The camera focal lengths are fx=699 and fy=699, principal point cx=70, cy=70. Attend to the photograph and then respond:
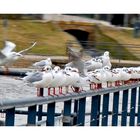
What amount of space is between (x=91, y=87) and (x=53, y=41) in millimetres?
5038

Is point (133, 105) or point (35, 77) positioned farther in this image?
point (133, 105)

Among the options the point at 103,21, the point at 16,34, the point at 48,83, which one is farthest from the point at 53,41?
the point at 48,83

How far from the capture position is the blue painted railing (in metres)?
2.03

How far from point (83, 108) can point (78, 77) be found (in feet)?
0.48

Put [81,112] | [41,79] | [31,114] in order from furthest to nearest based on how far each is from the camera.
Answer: [81,112] < [41,79] < [31,114]

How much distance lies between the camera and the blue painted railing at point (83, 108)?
6.66ft

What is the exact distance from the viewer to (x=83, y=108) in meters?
2.54

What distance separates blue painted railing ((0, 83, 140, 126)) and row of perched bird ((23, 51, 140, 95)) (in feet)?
0.13

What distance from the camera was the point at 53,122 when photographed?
225 centimetres

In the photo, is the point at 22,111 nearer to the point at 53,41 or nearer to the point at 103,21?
the point at 53,41

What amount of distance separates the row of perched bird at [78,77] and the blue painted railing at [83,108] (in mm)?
39

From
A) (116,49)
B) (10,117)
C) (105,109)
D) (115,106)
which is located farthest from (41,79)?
(116,49)

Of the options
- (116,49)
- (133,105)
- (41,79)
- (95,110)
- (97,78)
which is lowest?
(116,49)

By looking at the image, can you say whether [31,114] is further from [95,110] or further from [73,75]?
[95,110]
